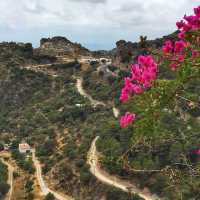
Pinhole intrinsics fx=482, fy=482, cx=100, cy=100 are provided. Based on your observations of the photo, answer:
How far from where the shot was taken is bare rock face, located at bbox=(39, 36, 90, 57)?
114 metres

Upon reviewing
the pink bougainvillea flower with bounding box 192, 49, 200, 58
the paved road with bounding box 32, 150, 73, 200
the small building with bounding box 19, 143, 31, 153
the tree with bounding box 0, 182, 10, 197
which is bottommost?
the tree with bounding box 0, 182, 10, 197

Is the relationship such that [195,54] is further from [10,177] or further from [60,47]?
[60,47]

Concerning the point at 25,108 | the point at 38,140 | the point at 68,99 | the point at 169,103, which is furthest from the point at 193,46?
the point at 25,108

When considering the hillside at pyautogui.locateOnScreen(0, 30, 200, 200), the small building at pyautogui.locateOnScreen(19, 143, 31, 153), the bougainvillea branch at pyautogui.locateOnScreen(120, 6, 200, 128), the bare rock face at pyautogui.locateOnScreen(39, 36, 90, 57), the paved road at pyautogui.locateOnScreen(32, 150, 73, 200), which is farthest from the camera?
the bare rock face at pyautogui.locateOnScreen(39, 36, 90, 57)

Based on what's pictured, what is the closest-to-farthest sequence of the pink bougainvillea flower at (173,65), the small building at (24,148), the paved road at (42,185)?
the pink bougainvillea flower at (173,65) → the paved road at (42,185) → the small building at (24,148)

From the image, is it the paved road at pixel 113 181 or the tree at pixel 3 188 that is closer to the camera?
the paved road at pixel 113 181

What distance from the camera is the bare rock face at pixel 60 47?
11395cm

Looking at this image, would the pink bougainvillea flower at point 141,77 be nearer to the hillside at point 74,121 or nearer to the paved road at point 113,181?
the hillside at point 74,121

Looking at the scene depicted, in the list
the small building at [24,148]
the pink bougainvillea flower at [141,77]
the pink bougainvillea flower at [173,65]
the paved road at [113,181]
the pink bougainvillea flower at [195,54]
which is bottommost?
the small building at [24,148]

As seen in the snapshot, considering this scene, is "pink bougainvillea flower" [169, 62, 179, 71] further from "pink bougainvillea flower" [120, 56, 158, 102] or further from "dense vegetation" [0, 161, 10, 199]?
"dense vegetation" [0, 161, 10, 199]

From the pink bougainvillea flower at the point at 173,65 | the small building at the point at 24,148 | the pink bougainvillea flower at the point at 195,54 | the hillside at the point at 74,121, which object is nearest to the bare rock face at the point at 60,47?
the hillside at the point at 74,121

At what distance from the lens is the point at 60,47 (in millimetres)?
119875

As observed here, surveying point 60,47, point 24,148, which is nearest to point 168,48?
point 24,148

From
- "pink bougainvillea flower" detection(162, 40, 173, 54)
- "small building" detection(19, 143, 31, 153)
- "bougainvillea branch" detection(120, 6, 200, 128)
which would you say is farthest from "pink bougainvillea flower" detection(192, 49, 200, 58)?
"small building" detection(19, 143, 31, 153)
